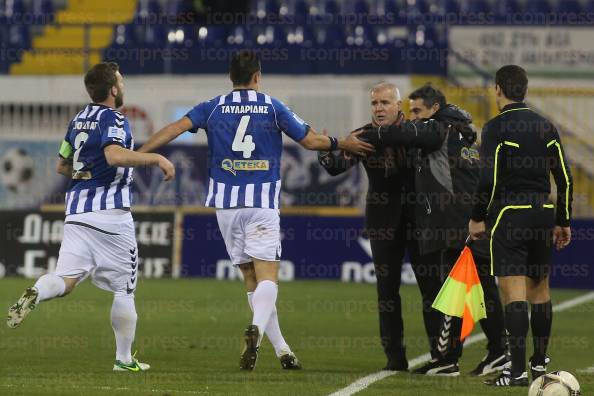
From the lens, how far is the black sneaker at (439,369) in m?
8.67

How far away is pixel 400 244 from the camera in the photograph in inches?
352

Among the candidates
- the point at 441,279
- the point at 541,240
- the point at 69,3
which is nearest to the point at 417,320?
the point at 441,279

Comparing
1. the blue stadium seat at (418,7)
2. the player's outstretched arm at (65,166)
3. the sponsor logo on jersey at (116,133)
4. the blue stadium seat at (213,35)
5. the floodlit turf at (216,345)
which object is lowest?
the floodlit turf at (216,345)

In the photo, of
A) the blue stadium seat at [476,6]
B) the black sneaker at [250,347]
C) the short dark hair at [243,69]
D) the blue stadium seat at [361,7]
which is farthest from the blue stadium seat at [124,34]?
the black sneaker at [250,347]

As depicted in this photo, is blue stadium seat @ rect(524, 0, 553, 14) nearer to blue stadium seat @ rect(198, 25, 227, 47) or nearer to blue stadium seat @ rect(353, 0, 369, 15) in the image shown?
blue stadium seat @ rect(353, 0, 369, 15)

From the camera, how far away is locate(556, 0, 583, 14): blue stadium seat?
2227 cm

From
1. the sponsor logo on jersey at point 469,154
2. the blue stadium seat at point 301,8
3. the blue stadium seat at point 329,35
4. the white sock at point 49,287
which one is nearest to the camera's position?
the white sock at point 49,287

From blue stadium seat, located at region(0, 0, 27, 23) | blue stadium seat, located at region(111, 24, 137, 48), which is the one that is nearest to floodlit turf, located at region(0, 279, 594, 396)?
blue stadium seat, located at region(111, 24, 137, 48)

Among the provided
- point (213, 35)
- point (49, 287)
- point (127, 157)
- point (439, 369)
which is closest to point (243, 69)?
point (127, 157)

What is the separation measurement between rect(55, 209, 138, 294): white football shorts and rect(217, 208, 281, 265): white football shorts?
68 cm

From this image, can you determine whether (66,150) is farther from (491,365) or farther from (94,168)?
(491,365)

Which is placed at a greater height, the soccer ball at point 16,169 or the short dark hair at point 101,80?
the short dark hair at point 101,80

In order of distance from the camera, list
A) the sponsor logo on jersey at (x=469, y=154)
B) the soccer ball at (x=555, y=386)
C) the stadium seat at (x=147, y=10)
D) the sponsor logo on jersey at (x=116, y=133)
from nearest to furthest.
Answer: the soccer ball at (x=555, y=386)
the sponsor logo on jersey at (x=116, y=133)
the sponsor logo on jersey at (x=469, y=154)
the stadium seat at (x=147, y=10)

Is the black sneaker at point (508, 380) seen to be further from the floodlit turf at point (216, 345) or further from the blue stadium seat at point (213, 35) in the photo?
the blue stadium seat at point (213, 35)
